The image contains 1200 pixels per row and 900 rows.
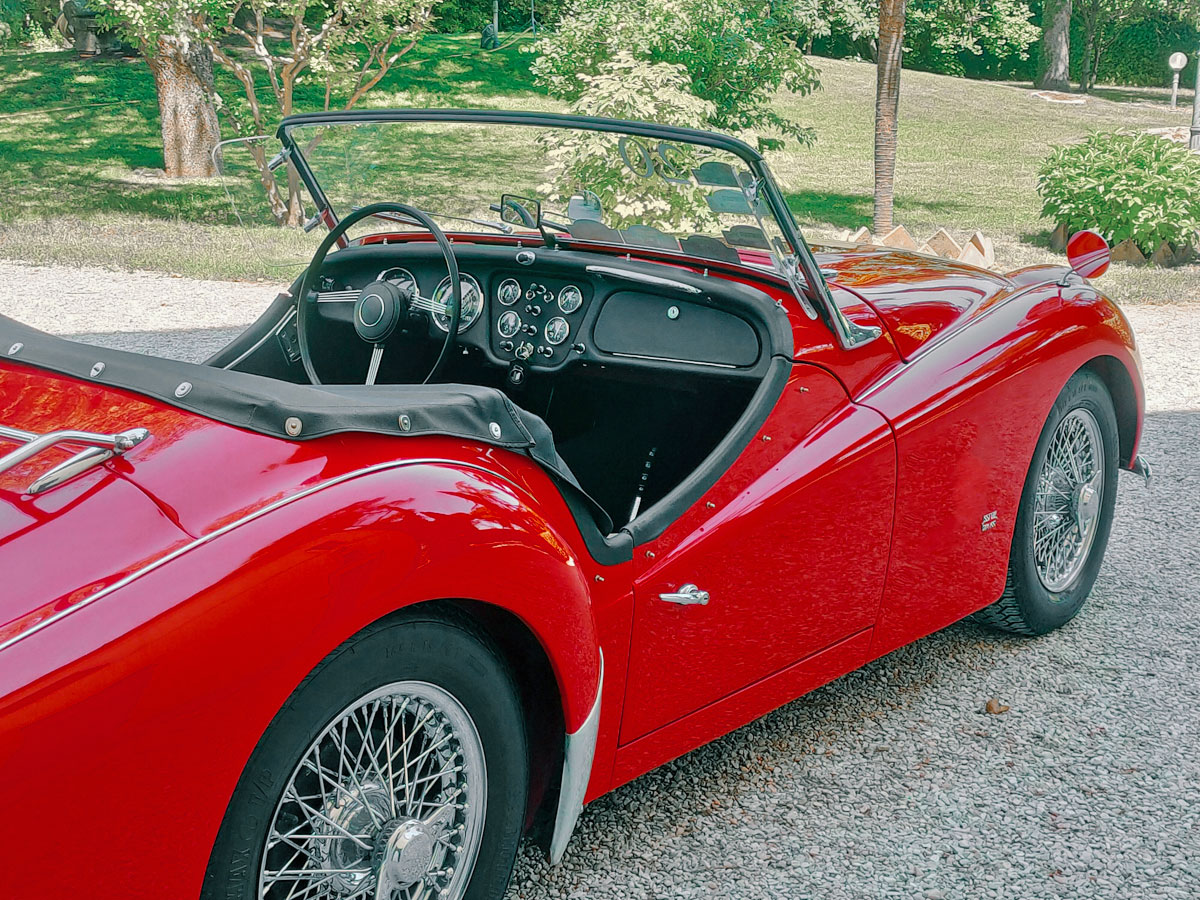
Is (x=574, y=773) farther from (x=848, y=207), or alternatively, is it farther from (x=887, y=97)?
(x=848, y=207)

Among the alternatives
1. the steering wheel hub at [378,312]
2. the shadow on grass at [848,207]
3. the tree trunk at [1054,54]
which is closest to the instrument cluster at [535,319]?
the steering wheel hub at [378,312]

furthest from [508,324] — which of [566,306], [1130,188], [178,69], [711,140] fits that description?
[178,69]

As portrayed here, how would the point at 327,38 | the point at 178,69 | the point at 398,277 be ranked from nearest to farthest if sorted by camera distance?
the point at 398,277, the point at 327,38, the point at 178,69

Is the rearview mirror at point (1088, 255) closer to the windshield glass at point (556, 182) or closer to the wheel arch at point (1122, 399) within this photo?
the wheel arch at point (1122, 399)

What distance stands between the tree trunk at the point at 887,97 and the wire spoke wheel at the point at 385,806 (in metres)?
10.1

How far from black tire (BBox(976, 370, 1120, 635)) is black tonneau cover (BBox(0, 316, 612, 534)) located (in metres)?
1.68

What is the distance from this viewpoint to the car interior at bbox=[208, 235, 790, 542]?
9.90ft

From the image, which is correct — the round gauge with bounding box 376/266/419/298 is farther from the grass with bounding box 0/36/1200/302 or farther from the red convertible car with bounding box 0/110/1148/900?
the grass with bounding box 0/36/1200/302

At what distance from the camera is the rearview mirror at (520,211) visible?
10.6 feet

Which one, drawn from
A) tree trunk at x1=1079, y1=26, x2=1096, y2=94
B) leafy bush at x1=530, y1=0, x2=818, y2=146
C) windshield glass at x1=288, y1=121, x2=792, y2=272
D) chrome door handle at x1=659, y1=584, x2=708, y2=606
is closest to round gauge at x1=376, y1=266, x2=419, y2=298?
windshield glass at x1=288, y1=121, x2=792, y2=272

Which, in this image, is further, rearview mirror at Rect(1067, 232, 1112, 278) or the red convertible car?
rearview mirror at Rect(1067, 232, 1112, 278)

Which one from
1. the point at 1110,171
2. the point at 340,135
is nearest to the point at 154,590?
the point at 340,135

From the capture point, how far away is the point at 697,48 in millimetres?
11258

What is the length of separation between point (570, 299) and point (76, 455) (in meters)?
1.72
